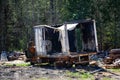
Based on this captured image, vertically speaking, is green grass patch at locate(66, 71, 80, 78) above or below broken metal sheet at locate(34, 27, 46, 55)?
below

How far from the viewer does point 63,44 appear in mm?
20969

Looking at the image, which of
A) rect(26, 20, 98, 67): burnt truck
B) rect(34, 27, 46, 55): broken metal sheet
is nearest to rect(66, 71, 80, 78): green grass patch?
rect(26, 20, 98, 67): burnt truck

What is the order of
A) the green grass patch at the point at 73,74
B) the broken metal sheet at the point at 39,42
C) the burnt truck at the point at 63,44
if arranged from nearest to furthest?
the green grass patch at the point at 73,74, the burnt truck at the point at 63,44, the broken metal sheet at the point at 39,42

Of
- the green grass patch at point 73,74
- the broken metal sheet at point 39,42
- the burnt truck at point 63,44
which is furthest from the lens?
the broken metal sheet at point 39,42

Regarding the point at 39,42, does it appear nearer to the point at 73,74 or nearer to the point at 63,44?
the point at 63,44

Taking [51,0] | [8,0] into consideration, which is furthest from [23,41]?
[51,0]

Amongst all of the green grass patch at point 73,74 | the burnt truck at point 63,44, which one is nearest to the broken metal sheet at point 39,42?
the burnt truck at point 63,44

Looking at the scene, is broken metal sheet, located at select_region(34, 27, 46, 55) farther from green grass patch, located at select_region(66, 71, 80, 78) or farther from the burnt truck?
green grass patch, located at select_region(66, 71, 80, 78)

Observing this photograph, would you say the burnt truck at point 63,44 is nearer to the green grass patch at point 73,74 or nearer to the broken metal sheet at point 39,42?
the broken metal sheet at point 39,42

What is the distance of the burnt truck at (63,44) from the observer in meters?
21.0

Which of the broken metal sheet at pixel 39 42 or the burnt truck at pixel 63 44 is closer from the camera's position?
the burnt truck at pixel 63 44

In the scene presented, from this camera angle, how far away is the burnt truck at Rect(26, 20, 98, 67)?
21000 millimetres

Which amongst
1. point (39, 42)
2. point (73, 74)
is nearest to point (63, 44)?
point (39, 42)

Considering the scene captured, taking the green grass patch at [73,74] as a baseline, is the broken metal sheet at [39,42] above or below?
above
